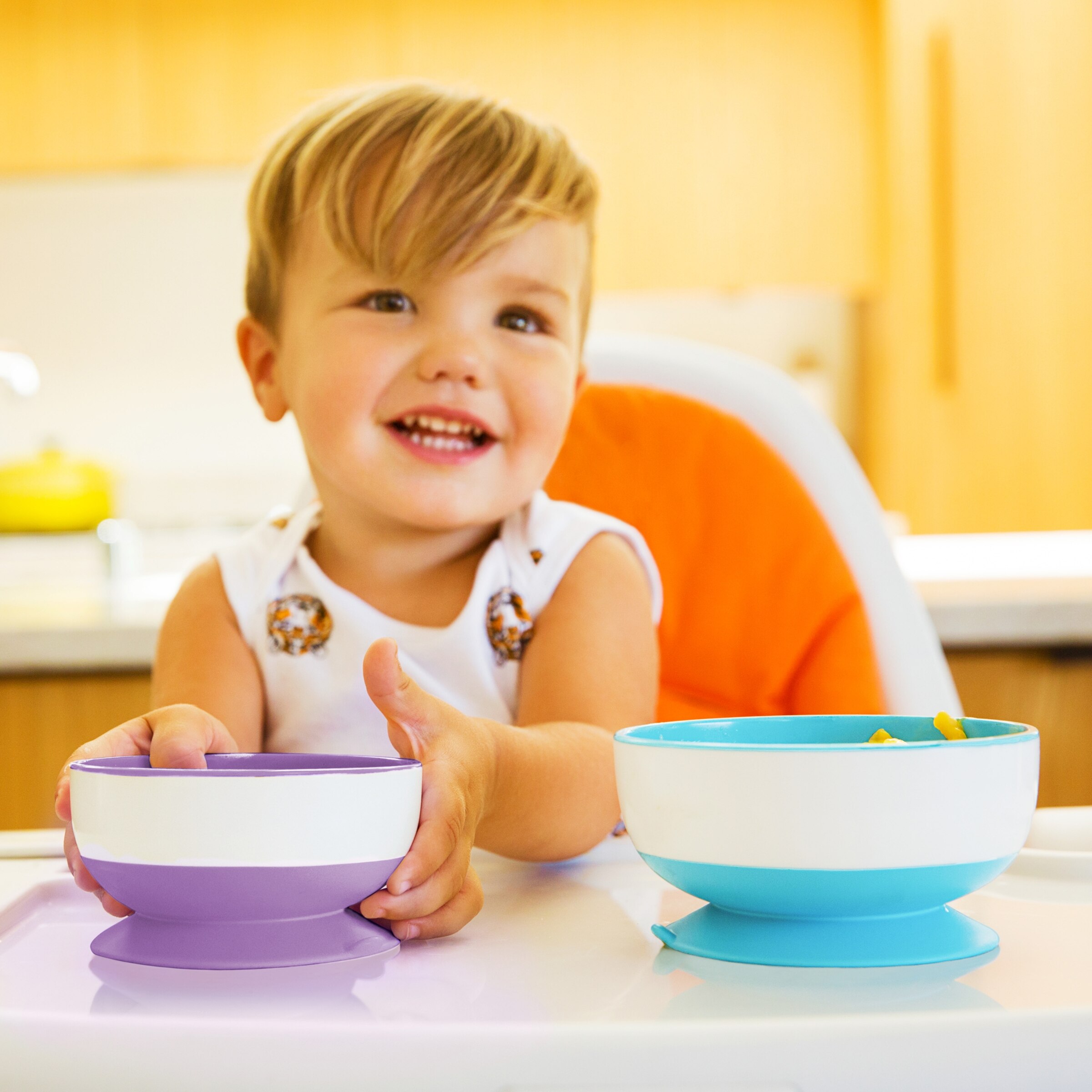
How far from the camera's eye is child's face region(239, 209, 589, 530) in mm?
727

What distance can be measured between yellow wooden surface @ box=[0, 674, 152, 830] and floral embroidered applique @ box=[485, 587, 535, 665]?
18.3 inches

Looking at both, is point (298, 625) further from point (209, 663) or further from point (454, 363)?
point (454, 363)

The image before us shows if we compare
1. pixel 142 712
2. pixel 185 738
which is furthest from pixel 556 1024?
pixel 142 712

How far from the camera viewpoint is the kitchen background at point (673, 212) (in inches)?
112

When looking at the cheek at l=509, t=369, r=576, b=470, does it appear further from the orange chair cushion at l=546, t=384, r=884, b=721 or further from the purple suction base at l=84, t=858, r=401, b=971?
the purple suction base at l=84, t=858, r=401, b=971

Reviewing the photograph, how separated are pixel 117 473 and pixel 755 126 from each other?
2.05 meters

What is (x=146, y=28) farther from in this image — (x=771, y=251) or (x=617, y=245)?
(x=771, y=251)

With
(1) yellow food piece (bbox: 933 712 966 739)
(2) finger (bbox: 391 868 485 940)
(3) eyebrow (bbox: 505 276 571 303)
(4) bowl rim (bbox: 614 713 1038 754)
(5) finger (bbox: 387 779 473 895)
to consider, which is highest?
(3) eyebrow (bbox: 505 276 571 303)

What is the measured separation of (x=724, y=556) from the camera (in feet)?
2.93

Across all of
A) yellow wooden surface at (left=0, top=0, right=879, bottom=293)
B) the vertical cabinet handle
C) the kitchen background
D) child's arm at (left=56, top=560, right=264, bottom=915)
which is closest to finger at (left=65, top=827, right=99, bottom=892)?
child's arm at (left=56, top=560, right=264, bottom=915)

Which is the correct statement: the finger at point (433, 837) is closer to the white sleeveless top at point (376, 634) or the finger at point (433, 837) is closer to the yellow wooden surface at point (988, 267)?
the white sleeveless top at point (376, 634)

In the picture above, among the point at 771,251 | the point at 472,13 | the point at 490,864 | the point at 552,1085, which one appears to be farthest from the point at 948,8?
the point at 552,1085

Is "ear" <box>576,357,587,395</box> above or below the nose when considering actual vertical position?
below

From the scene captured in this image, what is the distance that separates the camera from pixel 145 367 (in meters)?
3.78
